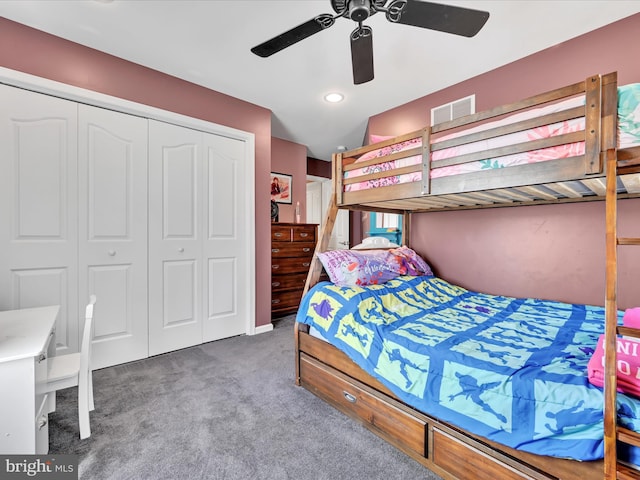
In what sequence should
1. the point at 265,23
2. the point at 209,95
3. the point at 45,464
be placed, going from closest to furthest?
the point at 45,464
the point at 265,23
the point at 209,95

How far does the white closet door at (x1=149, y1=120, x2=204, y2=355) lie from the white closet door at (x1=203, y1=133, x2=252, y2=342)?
9 cm

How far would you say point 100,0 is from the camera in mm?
1830

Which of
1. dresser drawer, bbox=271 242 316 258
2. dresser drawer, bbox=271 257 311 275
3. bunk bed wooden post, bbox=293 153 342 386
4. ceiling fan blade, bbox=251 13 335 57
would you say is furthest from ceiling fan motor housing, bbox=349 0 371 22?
dresser drawer, bbox=271 257 311 275

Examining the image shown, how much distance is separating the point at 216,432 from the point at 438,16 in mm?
2461

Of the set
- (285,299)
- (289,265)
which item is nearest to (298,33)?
(289,265)

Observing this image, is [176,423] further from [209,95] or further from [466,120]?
[209,95]

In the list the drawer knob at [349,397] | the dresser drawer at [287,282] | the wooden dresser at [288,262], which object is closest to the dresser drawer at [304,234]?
the wooden dresser at [288,262]

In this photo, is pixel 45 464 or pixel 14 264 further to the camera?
pixel 14 264

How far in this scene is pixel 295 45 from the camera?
2250 millimetres

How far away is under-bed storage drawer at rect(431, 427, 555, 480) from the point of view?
1.09 m

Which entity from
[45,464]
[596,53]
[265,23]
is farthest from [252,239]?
[596,53]

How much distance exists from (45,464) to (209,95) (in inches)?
116

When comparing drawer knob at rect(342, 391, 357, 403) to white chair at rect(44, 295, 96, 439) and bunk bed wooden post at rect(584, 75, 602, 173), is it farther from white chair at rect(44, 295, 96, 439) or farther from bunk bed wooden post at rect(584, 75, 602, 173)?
bunk bed wooden post at rect(584, 75, 602, 173)

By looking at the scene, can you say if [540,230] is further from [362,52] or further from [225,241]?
[225,241]
